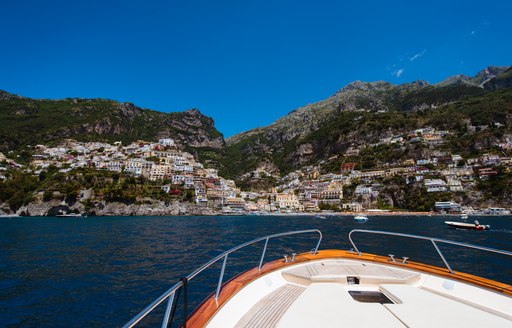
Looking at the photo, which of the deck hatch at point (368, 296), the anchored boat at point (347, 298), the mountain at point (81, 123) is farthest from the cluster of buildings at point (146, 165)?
the deck hatch at point (368, 296)

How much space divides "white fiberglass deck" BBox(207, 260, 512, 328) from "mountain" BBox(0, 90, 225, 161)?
148m

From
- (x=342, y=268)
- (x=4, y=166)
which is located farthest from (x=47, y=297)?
(x=4, y=166)

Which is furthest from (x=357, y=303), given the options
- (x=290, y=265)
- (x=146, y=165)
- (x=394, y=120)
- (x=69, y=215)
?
(x=394, y=120)

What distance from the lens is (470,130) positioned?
4313 inches

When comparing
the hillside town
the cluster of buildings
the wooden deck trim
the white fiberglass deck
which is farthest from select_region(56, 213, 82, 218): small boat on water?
the white fiberglass deck

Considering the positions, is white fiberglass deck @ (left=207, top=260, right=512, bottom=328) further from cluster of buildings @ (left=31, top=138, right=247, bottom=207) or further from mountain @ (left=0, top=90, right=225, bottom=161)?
mountain @ (left=0, top=90, right=225, bottom=161)

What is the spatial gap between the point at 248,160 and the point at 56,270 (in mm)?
184776

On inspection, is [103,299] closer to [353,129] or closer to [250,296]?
[250,296]

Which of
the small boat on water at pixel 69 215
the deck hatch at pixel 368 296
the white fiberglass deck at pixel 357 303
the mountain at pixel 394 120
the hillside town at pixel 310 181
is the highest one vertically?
the mountain at pixel 394 120

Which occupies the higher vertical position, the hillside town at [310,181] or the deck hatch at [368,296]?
the hillside town at [310,181]

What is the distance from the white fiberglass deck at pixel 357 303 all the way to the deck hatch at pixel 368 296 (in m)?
0.06

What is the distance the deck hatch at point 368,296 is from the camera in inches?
126

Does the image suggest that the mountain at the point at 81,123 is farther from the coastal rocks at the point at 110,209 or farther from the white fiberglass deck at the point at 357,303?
the white fiberglass deck at the point at 357,303

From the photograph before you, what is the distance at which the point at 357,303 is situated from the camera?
272 centimetres
